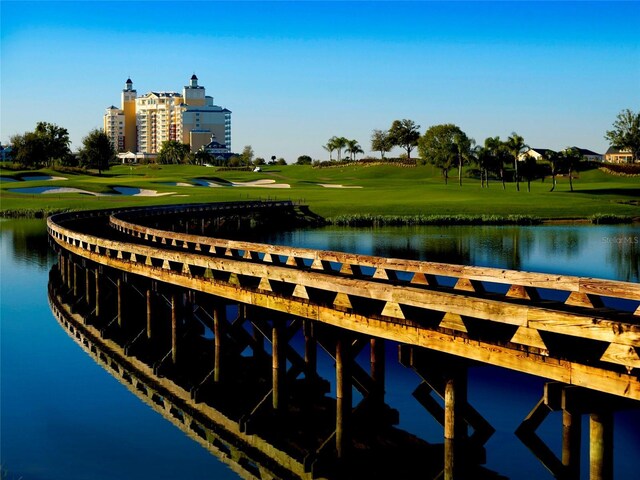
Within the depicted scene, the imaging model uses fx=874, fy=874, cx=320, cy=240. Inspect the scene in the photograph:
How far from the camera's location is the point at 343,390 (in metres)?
17.6

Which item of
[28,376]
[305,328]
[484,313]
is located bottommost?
[28,376]

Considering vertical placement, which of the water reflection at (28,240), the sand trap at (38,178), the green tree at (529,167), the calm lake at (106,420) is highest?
the green tree at (529,167)

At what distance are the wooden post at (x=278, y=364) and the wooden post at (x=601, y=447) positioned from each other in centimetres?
881

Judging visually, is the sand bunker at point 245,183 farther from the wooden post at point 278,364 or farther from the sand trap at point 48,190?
the wooden post at point 278,364

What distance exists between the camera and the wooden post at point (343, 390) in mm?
17516

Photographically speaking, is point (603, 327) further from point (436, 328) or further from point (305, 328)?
point (305, 328)

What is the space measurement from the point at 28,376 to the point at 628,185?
122 meters

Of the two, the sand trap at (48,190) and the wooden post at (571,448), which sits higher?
the sand trap at (48,190)

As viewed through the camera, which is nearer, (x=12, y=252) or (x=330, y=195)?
(x=12, y=252)

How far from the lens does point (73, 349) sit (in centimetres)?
3070

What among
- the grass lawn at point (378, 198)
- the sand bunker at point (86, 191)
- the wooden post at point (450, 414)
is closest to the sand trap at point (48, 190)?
the sand bunker at point (86, 191)

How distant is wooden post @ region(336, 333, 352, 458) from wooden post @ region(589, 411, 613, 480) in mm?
6163

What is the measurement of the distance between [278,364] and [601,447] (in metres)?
9.14

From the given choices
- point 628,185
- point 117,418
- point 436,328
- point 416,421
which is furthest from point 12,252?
point 628,185
